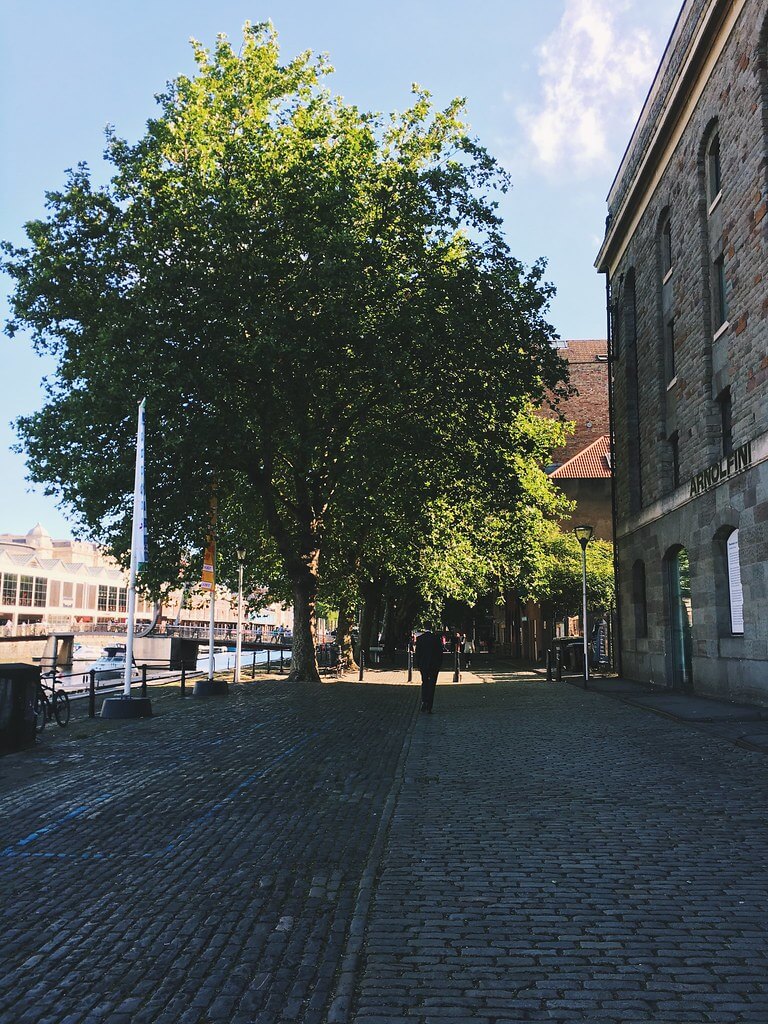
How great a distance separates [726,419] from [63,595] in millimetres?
99473

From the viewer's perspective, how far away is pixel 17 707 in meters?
12.1

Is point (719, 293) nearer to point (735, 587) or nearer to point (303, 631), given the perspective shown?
point (735, 587)

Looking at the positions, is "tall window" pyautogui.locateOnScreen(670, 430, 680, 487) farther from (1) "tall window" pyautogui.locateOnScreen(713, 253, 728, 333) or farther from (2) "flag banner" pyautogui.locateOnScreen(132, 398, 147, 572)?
(2) "flag banner" pyautogui.locateOnScreen(132, 398, 147, 572)

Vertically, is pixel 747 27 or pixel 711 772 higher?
pixel 747 27

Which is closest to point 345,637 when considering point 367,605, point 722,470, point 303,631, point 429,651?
point 367,605

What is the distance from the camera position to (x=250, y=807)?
8.09m

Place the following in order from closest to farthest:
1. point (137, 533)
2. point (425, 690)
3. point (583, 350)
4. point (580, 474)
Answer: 1. point (425, 690)
2. point (137, 533)
3. point (580, 474)
4. point (583, 350)

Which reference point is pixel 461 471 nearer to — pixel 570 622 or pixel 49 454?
pixel 49 454

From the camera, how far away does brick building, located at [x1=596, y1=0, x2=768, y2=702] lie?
16.7 metres

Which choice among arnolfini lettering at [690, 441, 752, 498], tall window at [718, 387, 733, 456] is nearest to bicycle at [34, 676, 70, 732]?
arnolfini lettering at [690, 441, 752, 498]

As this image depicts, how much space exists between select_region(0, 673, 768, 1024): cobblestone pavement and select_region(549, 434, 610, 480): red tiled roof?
1674 inches

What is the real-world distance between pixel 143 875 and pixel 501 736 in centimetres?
798

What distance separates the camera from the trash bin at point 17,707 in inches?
468

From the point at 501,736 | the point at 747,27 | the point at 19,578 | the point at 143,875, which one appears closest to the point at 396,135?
the point at 747,27
